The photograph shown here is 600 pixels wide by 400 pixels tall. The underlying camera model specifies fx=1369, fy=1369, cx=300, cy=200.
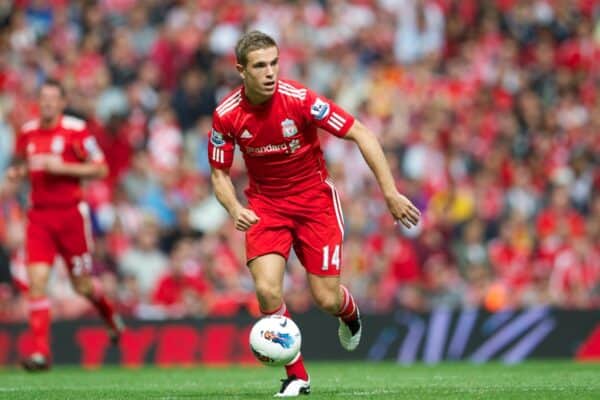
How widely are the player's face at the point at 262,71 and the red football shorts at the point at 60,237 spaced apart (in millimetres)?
4734

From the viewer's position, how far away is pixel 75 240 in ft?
45.3

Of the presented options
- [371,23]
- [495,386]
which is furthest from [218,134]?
[371,23]

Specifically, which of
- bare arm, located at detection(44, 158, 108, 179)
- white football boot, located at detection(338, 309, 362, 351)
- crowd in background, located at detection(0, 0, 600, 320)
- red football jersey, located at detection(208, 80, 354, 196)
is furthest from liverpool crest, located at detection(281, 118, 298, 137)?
crowd in background, located at detection(0, 0, 600, 320)

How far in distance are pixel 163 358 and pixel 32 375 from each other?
3.00 metres

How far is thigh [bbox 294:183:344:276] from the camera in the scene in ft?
32.8

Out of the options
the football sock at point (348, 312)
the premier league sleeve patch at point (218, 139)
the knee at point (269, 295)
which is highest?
the premier league sleeve patch at point (218, 139)

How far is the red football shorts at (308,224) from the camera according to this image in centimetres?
991

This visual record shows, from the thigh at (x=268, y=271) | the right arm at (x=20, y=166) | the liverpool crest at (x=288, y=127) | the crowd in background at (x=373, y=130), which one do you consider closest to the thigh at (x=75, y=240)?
the right arm at (x=20, y=166)

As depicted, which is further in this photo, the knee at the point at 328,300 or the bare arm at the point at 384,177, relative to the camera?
the knee at the point at 328,300

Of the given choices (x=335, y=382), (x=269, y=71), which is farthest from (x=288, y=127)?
(x=335, y=382)

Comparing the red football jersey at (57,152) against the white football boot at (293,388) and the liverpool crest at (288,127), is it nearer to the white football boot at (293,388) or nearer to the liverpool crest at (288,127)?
the liverpool crest at (288,127)

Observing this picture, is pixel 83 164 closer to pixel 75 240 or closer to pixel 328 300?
pixel 75 240

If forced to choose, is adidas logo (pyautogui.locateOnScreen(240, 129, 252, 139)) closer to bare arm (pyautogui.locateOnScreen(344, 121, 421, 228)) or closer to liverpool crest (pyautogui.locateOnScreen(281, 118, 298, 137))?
liverpool crest (pyautogui.locateOnScreen(281, 118, 298, 137))

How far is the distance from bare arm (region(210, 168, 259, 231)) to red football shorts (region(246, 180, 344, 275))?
1.00 feet
